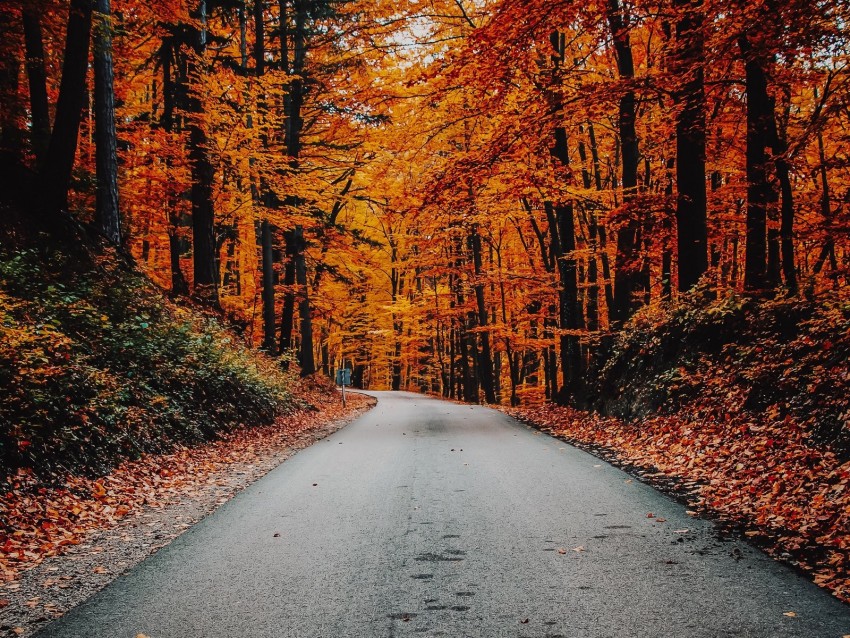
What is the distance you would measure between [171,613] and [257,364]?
13.6 m

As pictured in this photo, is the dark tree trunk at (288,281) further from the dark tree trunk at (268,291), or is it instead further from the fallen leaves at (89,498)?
the fallen leaves at (89,498)

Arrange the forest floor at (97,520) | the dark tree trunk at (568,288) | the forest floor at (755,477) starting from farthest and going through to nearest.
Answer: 1. the dark tree trunk at (568,288)
2. the forest floor at (755,477)
3. the forest floor at (97,520)

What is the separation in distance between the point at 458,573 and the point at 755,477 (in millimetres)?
4193

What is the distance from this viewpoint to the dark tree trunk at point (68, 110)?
1174 cm

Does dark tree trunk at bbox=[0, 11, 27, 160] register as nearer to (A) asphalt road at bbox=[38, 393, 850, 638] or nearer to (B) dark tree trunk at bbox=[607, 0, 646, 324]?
(A) asphalt road at bbox=[38, 393, 850, 638]

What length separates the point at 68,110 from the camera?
464 inches

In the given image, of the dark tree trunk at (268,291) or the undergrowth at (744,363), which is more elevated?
the dark tree trunk at (268,291)

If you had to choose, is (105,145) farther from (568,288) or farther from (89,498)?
(568,288)

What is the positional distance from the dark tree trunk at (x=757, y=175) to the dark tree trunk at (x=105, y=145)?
13683 mm

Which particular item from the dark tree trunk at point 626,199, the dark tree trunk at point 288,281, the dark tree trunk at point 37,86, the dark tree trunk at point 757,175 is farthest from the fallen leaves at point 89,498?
the dark tree trunk at point 288,281

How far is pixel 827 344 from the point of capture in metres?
7.48

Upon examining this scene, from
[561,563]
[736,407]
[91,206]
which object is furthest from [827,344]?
[91,206]

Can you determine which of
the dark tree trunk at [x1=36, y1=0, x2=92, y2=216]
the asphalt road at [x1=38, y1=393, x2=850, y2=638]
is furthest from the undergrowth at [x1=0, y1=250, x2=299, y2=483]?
the asphalt road at [x1=38, y1=393, x2=850, y2=638]

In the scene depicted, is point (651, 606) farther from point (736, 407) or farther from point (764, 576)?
point (736, 407)
